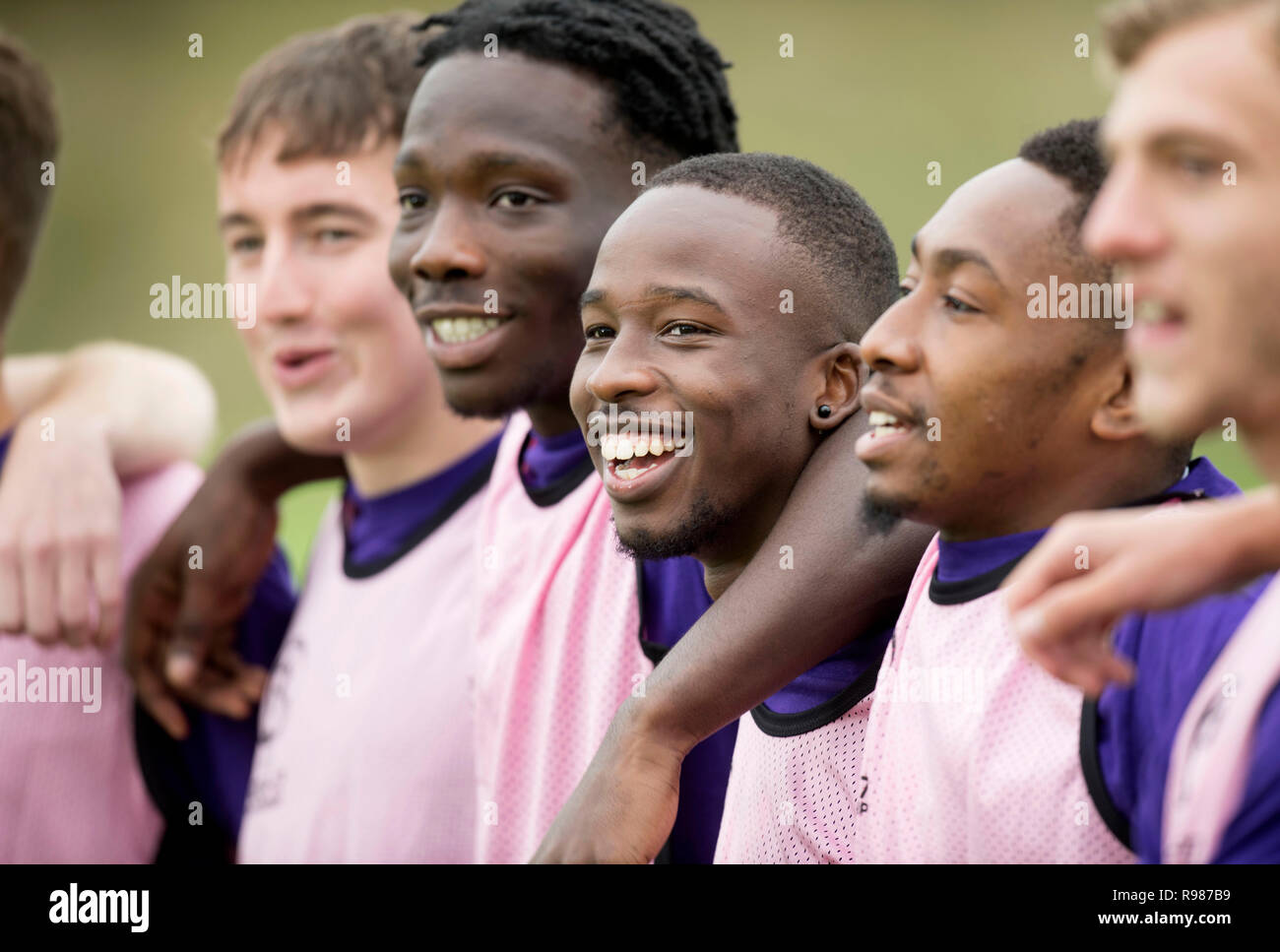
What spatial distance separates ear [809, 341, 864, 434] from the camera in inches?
68.7

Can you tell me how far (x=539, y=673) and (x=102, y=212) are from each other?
7.78m

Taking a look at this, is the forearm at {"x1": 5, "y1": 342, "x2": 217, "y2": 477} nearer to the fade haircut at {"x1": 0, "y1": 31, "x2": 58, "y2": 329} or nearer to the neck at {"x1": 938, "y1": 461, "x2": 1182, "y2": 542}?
the fade haircut at {"x1": 0, "y1": 31, "x2": 58, "y2": 329}

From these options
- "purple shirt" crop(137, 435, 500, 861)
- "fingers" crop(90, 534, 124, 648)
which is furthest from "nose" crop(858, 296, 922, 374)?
"fingers" crop(90, 534, 124, 648)

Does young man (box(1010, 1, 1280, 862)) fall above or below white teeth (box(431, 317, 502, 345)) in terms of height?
below

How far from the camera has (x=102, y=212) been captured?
9.05 m

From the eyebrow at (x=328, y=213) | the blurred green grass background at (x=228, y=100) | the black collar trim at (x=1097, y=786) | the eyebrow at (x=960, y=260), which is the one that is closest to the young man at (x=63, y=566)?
the eyebrow at (x=328, y=213)

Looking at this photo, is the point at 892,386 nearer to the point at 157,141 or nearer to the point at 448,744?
the point at 448,744

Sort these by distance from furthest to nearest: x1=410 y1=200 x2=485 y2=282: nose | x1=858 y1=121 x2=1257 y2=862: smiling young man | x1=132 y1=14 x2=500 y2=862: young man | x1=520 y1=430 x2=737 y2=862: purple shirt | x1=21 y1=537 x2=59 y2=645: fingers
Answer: x1=21 y1=537 x2=59 y2=645: fingers < x1=132 y1=14 x2=500 y2=862: young man < x1=410 y1=200 x2=485 y2=282: nose < x1=520 y1=430 x2=737 y2=862: purple shirt < x1=858 y1=121 x2=1257 y2=862: smiling young man

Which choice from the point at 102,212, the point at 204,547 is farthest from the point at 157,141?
the point at 204,547

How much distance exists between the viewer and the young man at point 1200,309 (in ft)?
3.37

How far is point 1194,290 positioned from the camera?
1044 mm

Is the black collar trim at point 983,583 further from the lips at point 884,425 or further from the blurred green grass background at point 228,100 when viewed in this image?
the blurred green grass background at point 228,100

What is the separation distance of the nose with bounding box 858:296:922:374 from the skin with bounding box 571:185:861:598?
0.73 feet

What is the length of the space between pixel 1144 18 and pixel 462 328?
3.81ft
